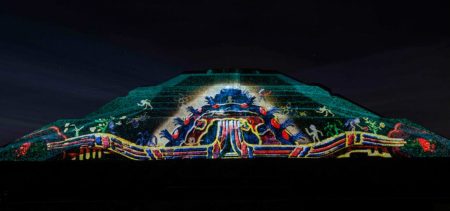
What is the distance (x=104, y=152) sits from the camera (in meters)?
7.74

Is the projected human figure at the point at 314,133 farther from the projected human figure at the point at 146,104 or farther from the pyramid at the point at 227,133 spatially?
the projected human figure at the point at 146,104

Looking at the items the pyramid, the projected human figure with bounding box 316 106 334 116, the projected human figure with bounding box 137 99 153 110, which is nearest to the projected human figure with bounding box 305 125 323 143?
the pyramid

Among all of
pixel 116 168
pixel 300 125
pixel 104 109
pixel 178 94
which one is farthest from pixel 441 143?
pixel 104 109

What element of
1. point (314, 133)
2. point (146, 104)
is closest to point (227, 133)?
point (314, 133)

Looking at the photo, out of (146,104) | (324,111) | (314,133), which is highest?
(146,104)

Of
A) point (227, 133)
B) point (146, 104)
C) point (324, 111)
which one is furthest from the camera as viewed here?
point (146, 104)

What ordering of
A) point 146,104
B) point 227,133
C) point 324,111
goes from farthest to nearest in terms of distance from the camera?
1. point 146,104
2. point 324,111
3. point 227,133

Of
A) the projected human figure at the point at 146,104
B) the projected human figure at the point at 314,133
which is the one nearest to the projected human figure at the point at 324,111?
the projected human figure at the point at 314,133

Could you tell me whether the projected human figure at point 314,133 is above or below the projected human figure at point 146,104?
below

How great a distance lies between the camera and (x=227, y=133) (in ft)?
25.4

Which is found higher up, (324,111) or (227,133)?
(324,111)

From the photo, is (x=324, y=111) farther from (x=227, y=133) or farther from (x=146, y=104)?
(x=146, y=104)

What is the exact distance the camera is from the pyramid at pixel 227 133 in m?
7.56

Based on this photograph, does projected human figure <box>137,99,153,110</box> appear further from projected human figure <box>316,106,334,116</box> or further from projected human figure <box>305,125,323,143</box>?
projected human figure <box>316,106,334,116</box>
